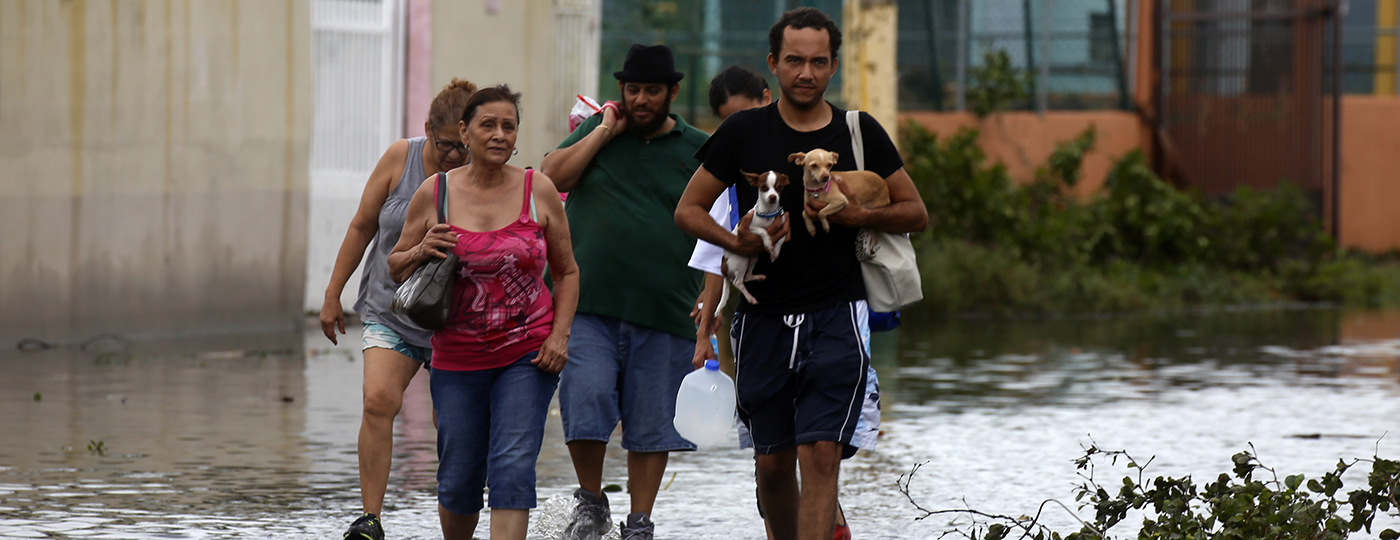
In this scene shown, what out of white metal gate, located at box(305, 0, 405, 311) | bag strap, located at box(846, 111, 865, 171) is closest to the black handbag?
bag strap, located at box(846, 111, 865, 171)

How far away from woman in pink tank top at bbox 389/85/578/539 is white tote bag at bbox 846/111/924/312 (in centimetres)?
93

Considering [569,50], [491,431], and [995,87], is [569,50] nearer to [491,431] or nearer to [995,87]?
[995,87]

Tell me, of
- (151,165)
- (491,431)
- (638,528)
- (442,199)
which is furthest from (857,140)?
(151,165)

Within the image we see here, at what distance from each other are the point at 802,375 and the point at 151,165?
966cm

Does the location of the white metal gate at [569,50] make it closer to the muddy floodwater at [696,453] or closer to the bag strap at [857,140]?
the muddy floodwater at [696,453]

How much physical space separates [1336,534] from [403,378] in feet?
10.1

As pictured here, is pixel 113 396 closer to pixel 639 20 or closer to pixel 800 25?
pixel 800 25

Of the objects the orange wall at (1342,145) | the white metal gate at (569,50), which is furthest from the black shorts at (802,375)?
the orange wall at (1342,145)

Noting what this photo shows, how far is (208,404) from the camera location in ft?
35.5

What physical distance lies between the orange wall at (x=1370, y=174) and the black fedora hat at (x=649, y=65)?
2144 cm

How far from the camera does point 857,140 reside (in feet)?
18.8

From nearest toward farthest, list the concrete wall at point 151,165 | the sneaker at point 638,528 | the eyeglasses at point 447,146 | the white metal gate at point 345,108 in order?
the sneaker at point 638,528 < the eyeglasses at point 447,146 < the concrete wall at point 151,165 < the white metal gate at point 345,108

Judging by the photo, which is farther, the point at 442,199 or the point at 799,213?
the point at 442,199

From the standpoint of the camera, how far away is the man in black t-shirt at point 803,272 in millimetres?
5633
